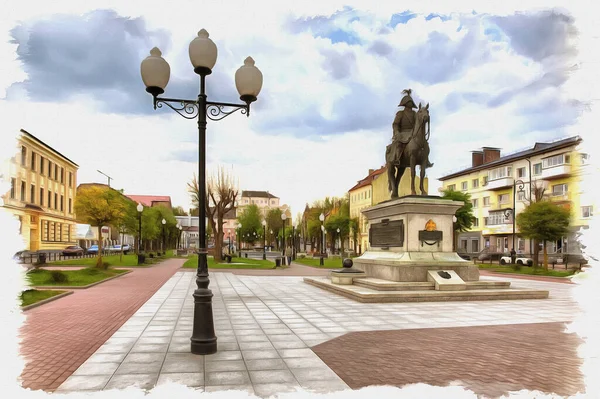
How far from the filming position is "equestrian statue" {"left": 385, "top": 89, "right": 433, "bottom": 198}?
15.2 metres

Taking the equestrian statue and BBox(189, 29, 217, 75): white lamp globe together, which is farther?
the equestrian statue

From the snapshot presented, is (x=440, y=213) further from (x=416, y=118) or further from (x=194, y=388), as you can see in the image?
(x=194, y=388)

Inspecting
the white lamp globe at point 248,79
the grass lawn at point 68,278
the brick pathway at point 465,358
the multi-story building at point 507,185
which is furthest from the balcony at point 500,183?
the white lamp globe at point 248,79

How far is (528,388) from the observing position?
5.03m

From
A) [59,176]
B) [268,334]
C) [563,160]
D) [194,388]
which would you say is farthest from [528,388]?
[59,176]

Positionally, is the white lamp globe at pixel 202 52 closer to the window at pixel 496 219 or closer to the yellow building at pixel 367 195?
the window at pixel 496 219

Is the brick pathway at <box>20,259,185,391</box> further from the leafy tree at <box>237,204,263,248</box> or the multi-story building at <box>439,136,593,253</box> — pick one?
the leafy tree at <box>237,204,263,248</box>

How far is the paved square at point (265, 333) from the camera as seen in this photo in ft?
17.3

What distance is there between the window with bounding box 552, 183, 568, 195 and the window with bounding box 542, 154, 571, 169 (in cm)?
224

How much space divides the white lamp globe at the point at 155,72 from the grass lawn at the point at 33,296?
737 cm

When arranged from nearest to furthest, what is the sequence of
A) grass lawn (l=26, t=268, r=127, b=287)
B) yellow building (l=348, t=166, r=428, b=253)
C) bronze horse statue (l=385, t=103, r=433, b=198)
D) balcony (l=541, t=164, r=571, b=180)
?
bronze horse statue (l=385, t=103, r=433, b=198) → grass lawn (l=26, t=268, r=127, b=287) → balcony (l=541, t=164, r=571, b=180) → yellow building (l=348, t=166, r=428, b=253)

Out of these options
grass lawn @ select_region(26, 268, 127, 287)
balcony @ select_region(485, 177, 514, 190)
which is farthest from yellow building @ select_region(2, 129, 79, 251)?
balcony @ select_region(485, 177, 514, 190)

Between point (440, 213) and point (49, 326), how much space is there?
462 inches

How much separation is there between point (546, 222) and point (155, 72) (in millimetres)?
25704
